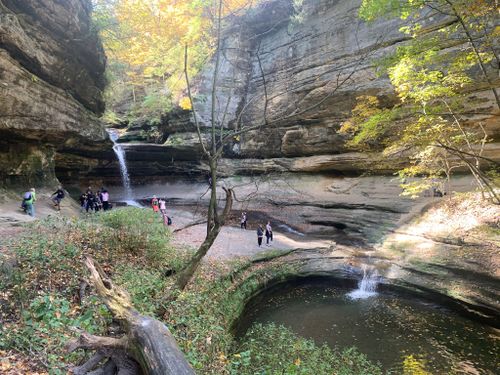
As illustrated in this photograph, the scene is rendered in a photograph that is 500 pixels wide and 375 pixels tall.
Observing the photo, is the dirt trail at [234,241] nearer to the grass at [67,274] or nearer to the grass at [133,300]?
the grass at [133,300]

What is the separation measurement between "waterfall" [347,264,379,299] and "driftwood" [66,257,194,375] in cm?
1219

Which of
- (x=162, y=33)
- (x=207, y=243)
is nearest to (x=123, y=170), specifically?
(x=162, y=33)

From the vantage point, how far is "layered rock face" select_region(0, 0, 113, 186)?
513 inches

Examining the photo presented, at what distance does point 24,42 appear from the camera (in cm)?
1304

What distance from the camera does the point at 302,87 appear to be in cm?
2361

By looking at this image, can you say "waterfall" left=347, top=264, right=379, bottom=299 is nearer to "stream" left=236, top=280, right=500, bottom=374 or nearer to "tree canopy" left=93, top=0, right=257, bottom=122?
"stream" left=236, top=280, right=500, bottom=374

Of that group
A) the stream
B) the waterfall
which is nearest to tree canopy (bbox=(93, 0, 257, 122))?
the stream

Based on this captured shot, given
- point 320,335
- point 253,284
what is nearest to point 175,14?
point 253,284

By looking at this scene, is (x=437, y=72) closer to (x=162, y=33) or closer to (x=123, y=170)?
(x=162, y=33)

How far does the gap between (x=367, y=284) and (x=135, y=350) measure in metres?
13.3

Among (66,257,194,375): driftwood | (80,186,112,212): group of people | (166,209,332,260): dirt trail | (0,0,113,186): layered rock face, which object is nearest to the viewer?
(66,257,194,375): driftwood

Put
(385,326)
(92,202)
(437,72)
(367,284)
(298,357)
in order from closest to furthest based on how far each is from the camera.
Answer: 1. (298,357)
2. (437,72)
3. (385,326)
4. (367,284)
5. (92,202)

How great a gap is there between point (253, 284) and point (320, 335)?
11.6 ft

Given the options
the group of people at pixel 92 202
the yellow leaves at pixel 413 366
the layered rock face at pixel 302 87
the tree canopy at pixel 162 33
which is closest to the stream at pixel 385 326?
the yellow leaves at pixel 413 366
